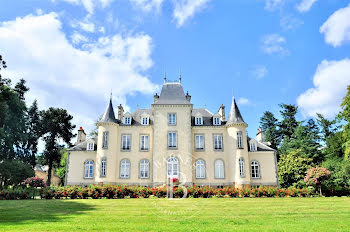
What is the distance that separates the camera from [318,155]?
39.2 metres

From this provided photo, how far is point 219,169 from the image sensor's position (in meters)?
28.3

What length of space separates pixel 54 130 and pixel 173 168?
23412mm

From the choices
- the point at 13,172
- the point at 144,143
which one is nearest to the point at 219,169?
the point at 144,143

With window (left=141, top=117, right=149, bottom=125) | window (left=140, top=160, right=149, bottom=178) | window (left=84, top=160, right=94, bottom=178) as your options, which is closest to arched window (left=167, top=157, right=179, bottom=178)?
window (left=140, top=160, right=149, bottom=178)

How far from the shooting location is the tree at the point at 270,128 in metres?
50.1

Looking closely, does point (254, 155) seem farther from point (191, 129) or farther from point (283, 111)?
point (283, 111)

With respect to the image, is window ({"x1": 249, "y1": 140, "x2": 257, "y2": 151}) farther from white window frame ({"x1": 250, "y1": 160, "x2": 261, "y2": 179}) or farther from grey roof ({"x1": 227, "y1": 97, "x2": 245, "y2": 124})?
grey roof ({"x1": 227, "y1": 97, "x2": 245, "y2": 124})

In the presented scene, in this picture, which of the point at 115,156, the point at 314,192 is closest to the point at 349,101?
the point at 314,192

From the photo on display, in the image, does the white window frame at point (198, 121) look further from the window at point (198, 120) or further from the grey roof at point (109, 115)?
the grey roof at point (109, 115)

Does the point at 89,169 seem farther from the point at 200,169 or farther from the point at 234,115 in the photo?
the point at 234,115

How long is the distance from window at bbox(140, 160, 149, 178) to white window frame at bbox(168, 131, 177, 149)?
329 cm

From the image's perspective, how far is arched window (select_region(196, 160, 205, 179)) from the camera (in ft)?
92.5

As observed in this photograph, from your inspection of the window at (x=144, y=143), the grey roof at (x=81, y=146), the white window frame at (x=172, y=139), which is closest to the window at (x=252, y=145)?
the white window frame at (x=172, y=139)

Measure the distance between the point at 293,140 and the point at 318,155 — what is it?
415cm
